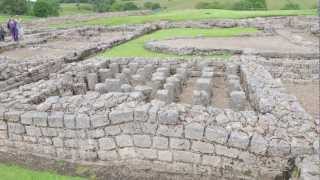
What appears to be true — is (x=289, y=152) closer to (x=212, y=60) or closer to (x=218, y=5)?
(x=212, y=60)

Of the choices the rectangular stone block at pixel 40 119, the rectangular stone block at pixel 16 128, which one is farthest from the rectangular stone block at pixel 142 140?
the rectangular stone block at pixel 16 128

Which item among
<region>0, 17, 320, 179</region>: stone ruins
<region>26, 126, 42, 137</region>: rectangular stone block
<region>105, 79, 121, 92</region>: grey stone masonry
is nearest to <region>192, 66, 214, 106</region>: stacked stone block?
<region>0, 17, 320, 179</region>: stone ruins

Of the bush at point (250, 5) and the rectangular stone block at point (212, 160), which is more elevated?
the bush at point (250, 5)

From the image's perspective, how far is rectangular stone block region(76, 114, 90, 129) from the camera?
7.53 metres

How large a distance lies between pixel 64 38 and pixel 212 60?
581 inches

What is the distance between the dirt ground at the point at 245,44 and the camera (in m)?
17.8

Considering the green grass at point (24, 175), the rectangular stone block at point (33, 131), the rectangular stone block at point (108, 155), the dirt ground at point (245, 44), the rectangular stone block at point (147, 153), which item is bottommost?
the green grass at point (24, 175)

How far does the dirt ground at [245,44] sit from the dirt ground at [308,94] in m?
3.55

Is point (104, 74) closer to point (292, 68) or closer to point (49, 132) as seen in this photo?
point (49, 132)

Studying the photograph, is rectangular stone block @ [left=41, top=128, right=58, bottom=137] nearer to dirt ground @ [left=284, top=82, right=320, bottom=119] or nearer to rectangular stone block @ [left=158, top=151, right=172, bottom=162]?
rectangular stone block @ [left=158, top=151, right=172, bottom=162]

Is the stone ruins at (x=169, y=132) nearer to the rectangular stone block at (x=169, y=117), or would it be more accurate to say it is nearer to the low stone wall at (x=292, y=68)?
the rectangular stone block at (x=169, y=117)

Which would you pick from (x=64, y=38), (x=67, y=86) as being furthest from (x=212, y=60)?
(x=64, y=38)

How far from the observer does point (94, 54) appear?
63.3 feet

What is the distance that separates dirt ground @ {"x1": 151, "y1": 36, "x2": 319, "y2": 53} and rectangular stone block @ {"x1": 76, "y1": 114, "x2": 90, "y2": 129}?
1110 centimetres
